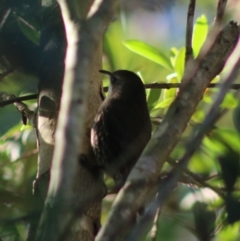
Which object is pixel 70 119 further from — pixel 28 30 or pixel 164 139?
pixel 28 30

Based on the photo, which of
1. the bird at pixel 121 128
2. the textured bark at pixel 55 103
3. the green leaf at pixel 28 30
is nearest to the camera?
the green leaf at pixel 28 30

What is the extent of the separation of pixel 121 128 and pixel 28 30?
0.97 metres

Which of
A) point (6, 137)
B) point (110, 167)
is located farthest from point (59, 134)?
point (6, 137)

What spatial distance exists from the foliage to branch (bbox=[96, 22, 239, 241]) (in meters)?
0.08

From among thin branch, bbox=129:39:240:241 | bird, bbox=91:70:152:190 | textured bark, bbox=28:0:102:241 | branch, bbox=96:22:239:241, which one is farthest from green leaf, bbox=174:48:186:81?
thin branch, bbox=129:39:240:241

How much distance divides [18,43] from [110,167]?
2.42 ft

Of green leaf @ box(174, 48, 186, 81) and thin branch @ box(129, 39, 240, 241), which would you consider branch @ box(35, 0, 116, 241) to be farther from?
green leaf @ box(174, 48, 186, 81)

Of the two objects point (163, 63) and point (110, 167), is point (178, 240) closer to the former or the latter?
point (110, 167)

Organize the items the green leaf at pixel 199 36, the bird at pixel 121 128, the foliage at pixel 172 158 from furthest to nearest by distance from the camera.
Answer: the green leaf at pixel 199 36, the bird at pixel 121 128, the foliage at pixel 172 158

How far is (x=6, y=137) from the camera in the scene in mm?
2975

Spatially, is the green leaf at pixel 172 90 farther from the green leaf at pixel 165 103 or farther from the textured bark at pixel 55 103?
the textured bark at pixel 55 103

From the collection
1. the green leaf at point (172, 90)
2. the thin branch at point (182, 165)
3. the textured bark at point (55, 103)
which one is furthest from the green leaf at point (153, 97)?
the thin branch at point (182, 165)

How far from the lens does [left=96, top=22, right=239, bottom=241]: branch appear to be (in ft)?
4.87

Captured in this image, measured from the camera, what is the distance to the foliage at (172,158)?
63.3 inches
